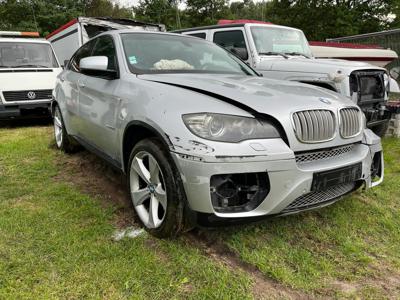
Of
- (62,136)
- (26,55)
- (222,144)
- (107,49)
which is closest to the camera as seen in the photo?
(222,144)

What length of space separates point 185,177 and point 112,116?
1169 mm

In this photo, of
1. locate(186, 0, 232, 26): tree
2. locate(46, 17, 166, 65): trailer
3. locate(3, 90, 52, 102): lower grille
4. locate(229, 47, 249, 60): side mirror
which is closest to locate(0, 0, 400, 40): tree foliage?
locate(186, 0, 232, 26): tree

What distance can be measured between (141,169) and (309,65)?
3.67m

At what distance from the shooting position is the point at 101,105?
344cm

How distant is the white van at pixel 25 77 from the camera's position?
23.2ft

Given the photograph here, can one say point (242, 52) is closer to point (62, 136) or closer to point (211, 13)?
point (62, 136)

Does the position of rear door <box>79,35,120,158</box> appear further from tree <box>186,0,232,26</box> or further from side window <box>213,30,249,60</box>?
tree <box>186,0,232,26</box>

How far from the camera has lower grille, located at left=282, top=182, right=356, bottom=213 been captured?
2.46 m

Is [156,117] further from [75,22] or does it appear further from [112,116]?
[75,22]

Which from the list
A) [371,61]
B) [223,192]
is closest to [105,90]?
[223,192]

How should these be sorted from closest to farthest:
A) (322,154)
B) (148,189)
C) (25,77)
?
(322,154) → (148,189) → (25,77)

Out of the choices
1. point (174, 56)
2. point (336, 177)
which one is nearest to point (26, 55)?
point (174, 56)

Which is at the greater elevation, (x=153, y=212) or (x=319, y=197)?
(x=319, y=197)

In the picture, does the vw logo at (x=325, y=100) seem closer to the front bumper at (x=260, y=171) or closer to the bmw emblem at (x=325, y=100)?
the bmw emblem at (x=325, y=100)
